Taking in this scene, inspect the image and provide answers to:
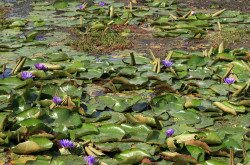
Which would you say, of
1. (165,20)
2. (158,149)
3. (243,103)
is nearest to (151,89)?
(243,103)

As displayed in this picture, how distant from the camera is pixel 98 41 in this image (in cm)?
584

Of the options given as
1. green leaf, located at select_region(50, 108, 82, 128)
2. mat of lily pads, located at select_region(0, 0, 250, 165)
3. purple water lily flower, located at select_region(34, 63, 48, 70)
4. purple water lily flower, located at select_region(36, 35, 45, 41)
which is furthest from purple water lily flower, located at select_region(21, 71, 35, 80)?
purple water lily flower, located at select_region(36, 35, 45, 41)

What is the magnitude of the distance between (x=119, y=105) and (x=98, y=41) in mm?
2107

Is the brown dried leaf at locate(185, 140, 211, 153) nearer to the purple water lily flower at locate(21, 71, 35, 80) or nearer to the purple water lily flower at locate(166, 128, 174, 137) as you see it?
the purple water lily flower at locate(166, 128, 174, 137)

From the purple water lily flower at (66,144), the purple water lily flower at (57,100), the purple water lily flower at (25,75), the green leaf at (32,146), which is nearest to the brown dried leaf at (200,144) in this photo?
the purple water lily flower at (66,144)

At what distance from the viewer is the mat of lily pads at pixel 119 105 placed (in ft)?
10.4

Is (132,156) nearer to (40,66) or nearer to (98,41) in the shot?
(40,66)

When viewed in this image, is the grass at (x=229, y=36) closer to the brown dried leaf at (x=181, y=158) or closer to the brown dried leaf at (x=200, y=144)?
the brown dried leaf at (x=200, y=144)

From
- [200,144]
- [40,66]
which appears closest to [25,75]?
[40,66]

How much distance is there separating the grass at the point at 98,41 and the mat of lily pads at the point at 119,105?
167mm

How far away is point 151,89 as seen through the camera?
431 centimetres

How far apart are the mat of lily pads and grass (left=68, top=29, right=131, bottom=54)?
0.55 ft

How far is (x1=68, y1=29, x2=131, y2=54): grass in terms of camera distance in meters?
5.59

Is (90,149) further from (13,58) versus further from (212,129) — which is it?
(13,58)
